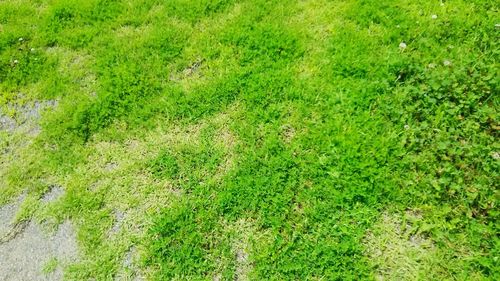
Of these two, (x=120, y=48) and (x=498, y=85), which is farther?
(x=120, y=48)

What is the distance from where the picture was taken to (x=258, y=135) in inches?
142

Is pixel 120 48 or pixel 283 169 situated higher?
pixel 120 48

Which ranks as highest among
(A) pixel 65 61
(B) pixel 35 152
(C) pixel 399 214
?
(A) pixel 65 61

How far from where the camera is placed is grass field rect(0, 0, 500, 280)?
2975mm

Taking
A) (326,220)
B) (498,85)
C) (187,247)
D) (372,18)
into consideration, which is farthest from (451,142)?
(187,247)

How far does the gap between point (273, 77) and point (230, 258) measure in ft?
5.89

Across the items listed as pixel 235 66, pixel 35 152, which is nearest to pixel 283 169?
pixel 235 66

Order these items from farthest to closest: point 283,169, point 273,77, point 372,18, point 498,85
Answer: point 372,18, point 273,77, point 498,85, point 283,169

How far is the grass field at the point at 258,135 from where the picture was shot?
2975 millimetres

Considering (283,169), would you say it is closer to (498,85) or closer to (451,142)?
(451,142)

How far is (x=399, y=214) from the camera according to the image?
3.09m

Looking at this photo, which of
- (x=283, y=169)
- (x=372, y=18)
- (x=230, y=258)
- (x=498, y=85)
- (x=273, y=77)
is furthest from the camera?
(x=372, y=18)

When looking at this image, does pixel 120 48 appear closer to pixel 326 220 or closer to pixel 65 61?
pixel 65 61

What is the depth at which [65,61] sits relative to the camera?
435cm
